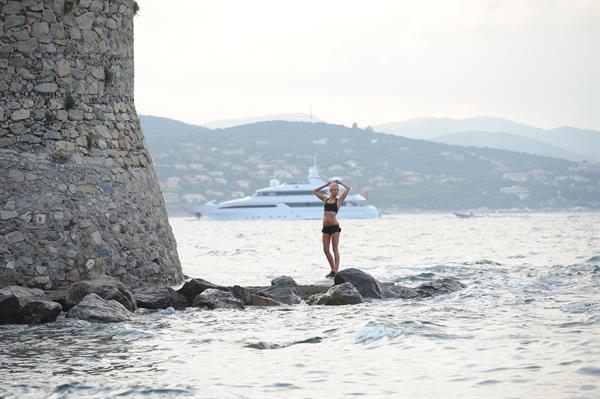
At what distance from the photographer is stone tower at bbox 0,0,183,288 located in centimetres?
1206

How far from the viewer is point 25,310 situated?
10805 mm

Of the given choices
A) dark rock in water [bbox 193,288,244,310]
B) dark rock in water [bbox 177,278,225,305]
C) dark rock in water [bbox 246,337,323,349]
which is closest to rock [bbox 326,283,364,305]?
dark rock in water [bbox 193,288,244,310]

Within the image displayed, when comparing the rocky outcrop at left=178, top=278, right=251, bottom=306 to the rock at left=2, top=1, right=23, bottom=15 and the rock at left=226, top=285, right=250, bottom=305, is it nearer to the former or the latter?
the rock at left=226, top=285, right=250, bottom=305

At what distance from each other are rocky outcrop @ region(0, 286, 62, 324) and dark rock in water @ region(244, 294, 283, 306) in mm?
2933

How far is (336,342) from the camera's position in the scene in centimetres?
940

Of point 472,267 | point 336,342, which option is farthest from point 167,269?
point 472,267

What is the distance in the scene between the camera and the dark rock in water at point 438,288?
46.1 ft

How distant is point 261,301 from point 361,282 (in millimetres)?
1525

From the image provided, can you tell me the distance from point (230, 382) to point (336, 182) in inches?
300

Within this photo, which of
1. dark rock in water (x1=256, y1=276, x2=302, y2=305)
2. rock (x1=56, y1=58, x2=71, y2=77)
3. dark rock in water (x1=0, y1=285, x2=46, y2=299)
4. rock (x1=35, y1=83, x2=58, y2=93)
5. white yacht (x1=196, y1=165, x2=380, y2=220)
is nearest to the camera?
dark rock in water (x1=0, y1=285, x2=46, y2=299)

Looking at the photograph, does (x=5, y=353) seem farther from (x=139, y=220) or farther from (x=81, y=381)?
(x=139, y=220)

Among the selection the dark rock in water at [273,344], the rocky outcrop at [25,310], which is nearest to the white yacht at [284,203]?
the rocky outcrop at [25,310]

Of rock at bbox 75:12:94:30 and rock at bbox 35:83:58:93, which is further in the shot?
rock at bbox 75:12:94:30

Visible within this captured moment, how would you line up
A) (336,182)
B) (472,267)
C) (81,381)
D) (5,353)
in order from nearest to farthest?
(81,381)
(5,353)
(336,182)
(472,267)
